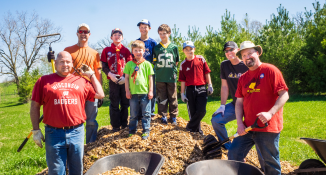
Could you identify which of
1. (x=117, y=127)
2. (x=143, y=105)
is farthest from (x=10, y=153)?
(x=143, y=105)

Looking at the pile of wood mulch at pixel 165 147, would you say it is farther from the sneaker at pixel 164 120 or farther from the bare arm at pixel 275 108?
the bare arm at pixel 275 108

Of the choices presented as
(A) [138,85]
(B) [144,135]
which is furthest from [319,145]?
(A) [138,85]

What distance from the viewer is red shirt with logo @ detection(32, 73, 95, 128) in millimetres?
2904

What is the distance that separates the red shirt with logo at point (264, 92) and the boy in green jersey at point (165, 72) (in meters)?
2.45

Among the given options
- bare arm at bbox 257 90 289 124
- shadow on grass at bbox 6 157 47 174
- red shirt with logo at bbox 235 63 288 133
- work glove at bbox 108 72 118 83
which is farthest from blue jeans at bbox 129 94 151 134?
shadow on grass at bbox 6 157 47 174

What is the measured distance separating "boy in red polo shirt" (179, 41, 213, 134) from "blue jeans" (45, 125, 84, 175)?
8.85 ft

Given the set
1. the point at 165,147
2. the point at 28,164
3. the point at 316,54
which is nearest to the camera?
the point at 165,147

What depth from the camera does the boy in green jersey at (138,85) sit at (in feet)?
14.7

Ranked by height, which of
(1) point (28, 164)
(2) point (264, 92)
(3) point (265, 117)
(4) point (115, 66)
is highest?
(4) point (115, 66)

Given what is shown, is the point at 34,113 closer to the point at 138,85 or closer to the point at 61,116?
the point at 61,116

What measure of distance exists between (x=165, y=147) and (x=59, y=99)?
2178mm

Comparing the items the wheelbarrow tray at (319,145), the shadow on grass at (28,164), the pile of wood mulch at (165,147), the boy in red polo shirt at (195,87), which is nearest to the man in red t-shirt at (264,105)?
the wheelbarrow tray at (319,145)

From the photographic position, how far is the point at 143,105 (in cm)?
452

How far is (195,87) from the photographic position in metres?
5.13
